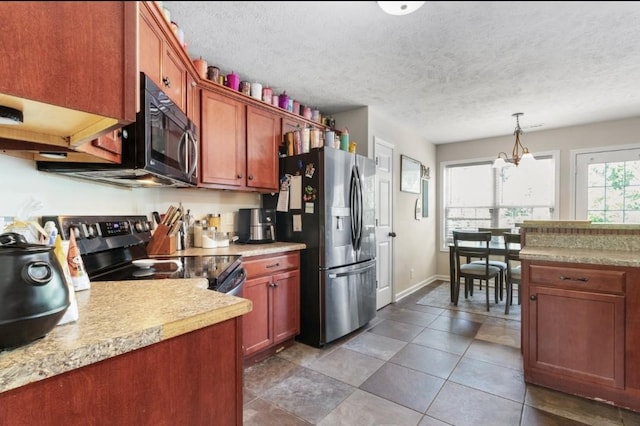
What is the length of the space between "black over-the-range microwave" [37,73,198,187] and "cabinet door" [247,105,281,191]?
3.10 ft

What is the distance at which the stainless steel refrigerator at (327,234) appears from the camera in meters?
2.56

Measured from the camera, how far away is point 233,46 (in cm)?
209

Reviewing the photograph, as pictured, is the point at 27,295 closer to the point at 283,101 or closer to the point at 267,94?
the point at 267,94

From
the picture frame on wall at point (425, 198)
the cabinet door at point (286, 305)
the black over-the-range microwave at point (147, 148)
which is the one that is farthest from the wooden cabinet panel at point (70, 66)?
the picture frame on wall at point (425, 198)

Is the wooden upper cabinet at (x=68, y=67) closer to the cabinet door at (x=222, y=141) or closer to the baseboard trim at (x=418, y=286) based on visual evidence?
the cabinet door at (x=222, y=141)

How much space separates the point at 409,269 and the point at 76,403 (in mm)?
4097

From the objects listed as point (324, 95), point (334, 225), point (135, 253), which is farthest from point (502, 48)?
point (135, 253)

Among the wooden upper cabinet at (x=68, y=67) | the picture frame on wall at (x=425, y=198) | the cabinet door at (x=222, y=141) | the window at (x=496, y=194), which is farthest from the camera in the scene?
the picture frame on wall at (x=425, y=198)

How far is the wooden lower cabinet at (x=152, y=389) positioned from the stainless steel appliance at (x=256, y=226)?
169 cm

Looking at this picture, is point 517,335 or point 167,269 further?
point 517,335

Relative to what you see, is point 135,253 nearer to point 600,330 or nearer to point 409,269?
point 600,330

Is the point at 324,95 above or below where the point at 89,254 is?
above

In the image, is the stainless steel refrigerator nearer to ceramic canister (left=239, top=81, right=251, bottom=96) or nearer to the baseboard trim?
ceramic canister (left=239, top=81, right=251, bottom=96)

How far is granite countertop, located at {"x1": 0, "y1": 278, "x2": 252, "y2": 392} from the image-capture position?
2.01 ft
